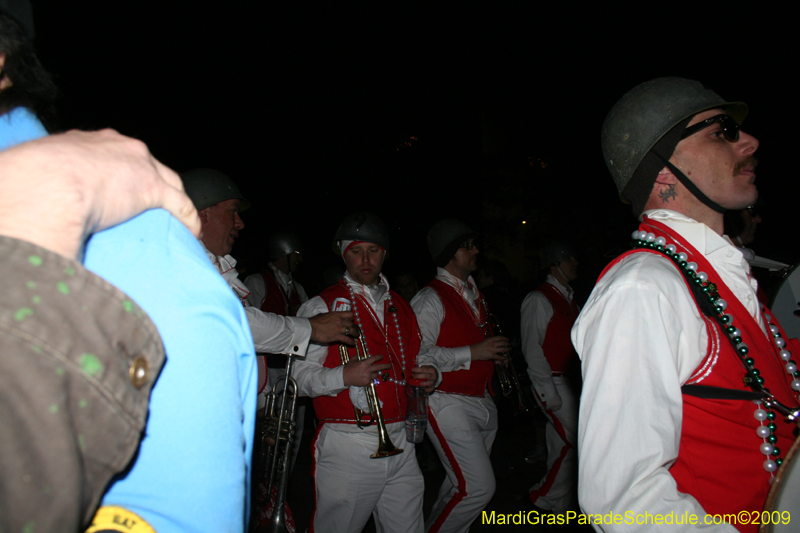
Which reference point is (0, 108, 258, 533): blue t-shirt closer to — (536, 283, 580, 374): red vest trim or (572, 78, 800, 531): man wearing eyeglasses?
(572, 78, 800, 531): man wearing eyeglasses

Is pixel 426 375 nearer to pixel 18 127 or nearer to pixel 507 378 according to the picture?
pixel 507 378

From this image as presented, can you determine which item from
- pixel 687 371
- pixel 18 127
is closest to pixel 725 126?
pixel 687 371

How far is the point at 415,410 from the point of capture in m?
4.03

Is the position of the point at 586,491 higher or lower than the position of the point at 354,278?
higher

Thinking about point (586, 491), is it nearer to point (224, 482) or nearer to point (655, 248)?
point (655, 248)

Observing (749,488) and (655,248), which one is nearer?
(749,488)

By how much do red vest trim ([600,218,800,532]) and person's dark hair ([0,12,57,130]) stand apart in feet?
6.28

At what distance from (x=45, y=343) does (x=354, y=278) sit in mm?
4006

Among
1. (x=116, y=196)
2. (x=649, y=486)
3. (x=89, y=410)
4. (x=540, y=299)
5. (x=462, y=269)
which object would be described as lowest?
(x=540, y=299)

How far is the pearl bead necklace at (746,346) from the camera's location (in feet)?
5.19

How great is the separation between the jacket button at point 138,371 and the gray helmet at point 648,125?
2118mm

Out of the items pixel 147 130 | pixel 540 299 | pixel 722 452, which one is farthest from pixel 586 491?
pixel 147 130

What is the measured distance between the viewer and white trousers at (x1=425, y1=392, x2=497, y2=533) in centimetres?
443

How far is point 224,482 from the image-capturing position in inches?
28.2
